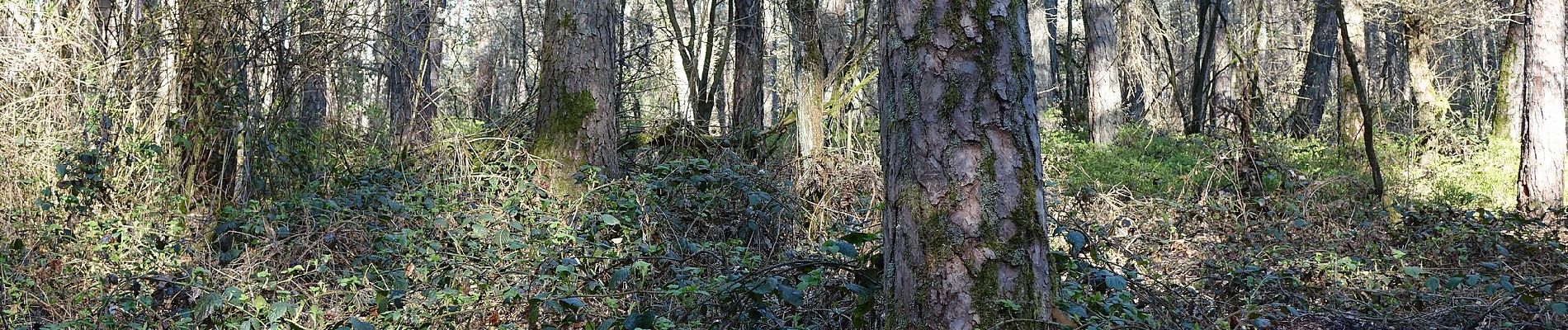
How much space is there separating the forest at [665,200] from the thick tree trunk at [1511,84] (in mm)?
50

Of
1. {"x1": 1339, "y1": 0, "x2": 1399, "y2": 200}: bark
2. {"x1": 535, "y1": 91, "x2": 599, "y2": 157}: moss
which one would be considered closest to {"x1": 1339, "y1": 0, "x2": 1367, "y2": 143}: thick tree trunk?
{"x1": 1339, "y1": 0, "x2": 1399, "y2": 200}: bark

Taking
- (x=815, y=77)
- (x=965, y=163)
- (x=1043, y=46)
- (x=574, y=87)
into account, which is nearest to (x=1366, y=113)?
(x=815, y=77)

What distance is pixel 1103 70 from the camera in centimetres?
1505

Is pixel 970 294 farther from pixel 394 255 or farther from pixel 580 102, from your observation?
pixel 580 102

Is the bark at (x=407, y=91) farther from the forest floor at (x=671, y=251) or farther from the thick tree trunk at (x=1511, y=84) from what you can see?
the thick tree trunk at (x=1511, y=84)

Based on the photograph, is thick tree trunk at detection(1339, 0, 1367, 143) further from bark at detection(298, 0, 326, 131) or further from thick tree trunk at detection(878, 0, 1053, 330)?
bark at detection(298, 0, 326, 131)

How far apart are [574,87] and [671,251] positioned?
2082mm

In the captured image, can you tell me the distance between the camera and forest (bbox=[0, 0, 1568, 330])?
3.55 m

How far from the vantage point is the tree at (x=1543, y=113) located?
8.95 metres

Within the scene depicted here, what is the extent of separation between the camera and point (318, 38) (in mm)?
7203

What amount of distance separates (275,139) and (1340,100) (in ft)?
37.7

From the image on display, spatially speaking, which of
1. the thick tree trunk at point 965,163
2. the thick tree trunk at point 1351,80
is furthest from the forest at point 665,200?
the thick tree trunk at point 1351,80

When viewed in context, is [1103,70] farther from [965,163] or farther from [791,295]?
[965,163]

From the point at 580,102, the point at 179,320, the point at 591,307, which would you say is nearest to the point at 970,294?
the point at 591,307
